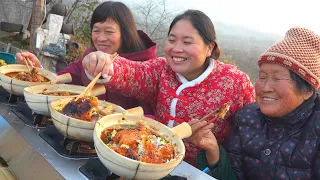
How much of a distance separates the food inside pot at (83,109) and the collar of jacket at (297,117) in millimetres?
1271

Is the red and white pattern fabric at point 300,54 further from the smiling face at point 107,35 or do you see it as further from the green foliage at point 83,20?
the green foliage at point 83,20

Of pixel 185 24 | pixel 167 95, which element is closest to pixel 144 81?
pixel 167 95

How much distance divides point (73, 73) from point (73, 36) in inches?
291

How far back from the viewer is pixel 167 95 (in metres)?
2.74

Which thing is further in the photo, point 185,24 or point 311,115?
point 185,24

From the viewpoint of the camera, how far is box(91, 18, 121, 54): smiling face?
10.7ft

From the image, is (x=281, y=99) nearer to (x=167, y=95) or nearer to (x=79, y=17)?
(x=167, y=95)

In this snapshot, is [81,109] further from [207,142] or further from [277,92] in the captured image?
[277,92]

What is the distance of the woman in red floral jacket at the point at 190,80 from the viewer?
2551 millimetres

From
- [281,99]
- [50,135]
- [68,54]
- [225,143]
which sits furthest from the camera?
[68,54]

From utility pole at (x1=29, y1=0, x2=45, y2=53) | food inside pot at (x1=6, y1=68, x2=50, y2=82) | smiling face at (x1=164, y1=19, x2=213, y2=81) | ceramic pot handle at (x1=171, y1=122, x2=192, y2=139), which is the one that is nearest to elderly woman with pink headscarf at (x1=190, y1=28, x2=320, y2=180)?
ceramic pot handle at (x1=171, y1=122, x2=192, y2=139)

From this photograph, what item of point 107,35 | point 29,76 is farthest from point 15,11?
point 29,76

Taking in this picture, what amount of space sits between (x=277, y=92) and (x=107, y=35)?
1.86m

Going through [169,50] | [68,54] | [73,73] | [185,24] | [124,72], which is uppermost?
[185,24]
